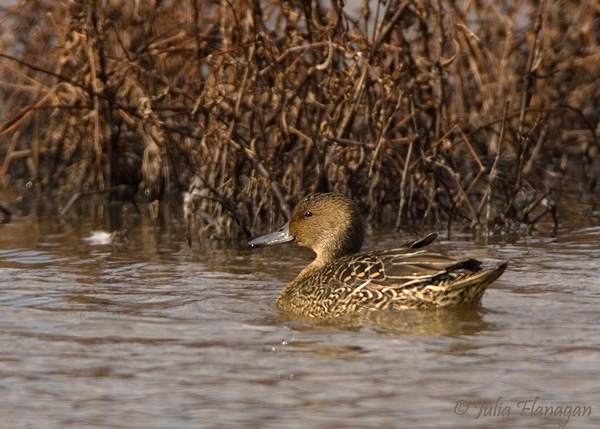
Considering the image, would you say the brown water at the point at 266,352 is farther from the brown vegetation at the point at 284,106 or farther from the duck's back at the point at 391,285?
the brown vegetation at the point at 284,106

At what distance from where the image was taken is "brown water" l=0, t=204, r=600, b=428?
383 cm

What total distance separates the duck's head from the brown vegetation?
1.03 meters

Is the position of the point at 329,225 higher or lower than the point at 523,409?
higher

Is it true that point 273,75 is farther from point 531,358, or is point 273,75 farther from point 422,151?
point 531,358

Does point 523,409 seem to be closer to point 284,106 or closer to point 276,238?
point 276,238

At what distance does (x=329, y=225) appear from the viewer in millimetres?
6090

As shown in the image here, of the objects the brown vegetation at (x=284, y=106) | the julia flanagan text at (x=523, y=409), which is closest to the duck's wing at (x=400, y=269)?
the julia flanagan text at (x=523, y=409)

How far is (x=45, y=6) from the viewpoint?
944 cm

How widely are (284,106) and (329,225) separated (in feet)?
4.63

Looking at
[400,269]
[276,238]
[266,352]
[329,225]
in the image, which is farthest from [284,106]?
[266,352]

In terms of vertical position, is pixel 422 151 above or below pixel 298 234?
above

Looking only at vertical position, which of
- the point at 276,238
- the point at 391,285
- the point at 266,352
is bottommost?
the point at 266,352

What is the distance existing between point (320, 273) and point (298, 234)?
525 millimetres

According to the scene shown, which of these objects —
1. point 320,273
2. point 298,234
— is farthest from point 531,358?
point 298,234
